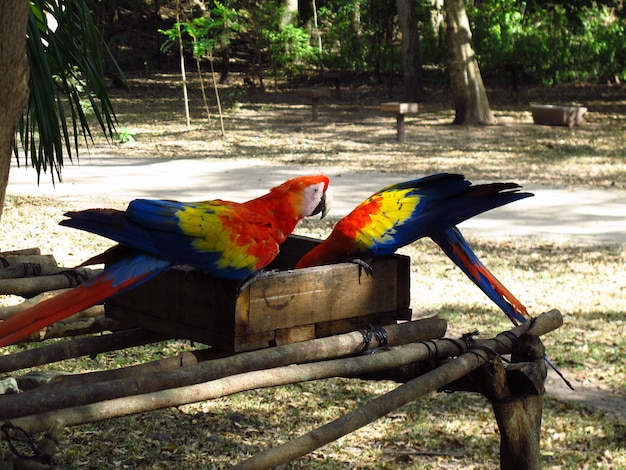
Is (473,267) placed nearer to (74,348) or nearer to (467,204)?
(467,204)

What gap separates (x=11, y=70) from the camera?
220 cm

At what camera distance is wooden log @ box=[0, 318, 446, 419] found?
2.03m

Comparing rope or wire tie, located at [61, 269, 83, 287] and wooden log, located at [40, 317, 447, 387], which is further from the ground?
rope or wire tie, located at [61, 269, 83, 287]

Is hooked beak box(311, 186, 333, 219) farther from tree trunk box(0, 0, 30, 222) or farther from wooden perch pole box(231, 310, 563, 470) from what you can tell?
tree trunk box(0, 0, 30, 222)

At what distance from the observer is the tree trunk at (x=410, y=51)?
713 inches

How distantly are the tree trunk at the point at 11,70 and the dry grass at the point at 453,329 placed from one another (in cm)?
181

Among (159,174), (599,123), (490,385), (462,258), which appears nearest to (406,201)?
(462,258)

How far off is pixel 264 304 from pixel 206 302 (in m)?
0.16

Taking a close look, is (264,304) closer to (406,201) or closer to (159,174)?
(406,201)

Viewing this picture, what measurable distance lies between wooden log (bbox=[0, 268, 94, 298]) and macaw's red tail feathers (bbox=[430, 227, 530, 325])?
132cm

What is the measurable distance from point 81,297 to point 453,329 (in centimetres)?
348

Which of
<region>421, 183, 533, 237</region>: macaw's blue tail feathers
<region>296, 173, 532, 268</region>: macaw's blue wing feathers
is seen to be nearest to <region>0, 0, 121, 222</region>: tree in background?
<region>296, 173, 532, 268</region>: macaw's blue wing feathers

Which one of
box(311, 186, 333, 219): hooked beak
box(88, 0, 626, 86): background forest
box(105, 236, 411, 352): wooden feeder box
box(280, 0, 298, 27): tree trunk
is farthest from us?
box(280, 0, 298, 27): tree trunk

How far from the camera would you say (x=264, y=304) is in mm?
2457
